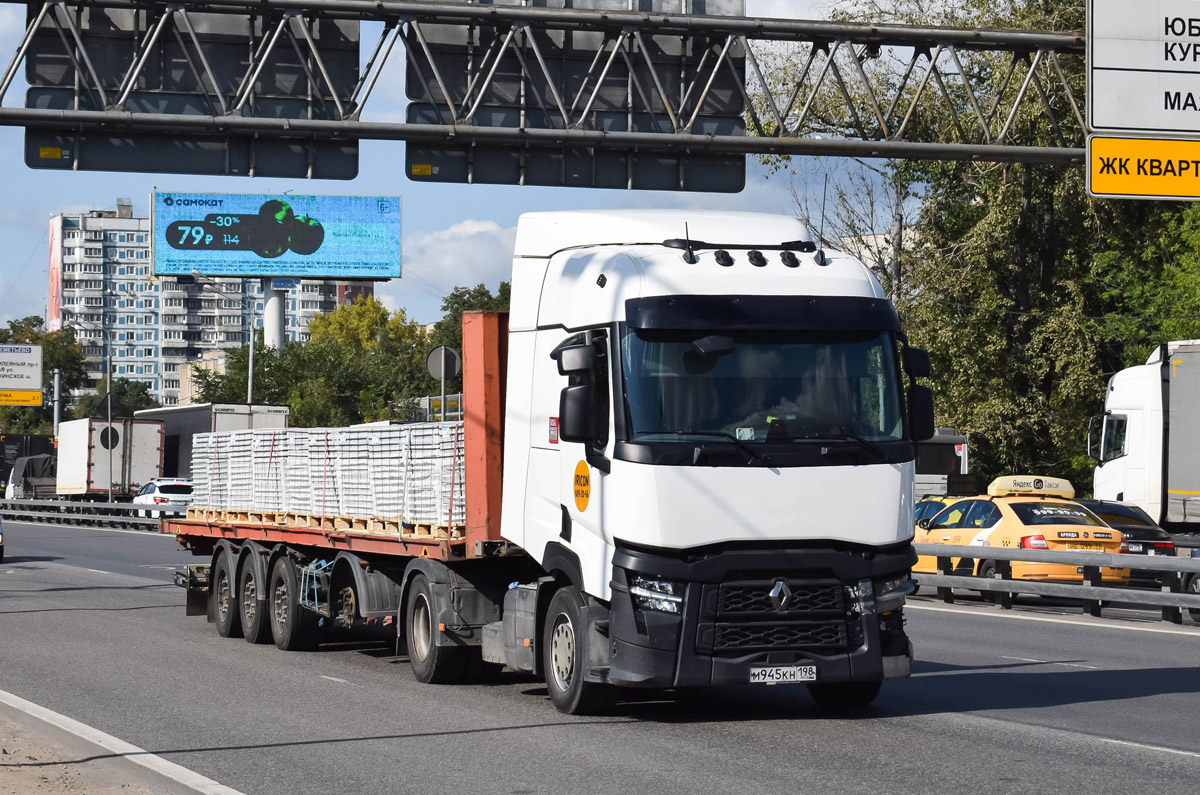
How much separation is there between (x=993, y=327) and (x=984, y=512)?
626 inches

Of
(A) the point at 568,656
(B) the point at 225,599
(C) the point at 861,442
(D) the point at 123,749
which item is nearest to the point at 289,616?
(B) the point at 225,599

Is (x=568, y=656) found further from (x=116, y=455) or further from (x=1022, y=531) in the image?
(x=116, y=455)

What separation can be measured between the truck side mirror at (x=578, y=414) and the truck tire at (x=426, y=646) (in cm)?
293

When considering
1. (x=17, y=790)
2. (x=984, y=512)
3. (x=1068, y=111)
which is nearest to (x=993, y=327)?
(x=1068, y=111)

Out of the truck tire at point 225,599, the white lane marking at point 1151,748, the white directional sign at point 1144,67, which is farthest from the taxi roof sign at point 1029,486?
the white lane marking at point 1151,748

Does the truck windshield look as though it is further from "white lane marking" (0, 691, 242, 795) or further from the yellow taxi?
the yellow taxi

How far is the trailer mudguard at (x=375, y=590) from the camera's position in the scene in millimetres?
14336

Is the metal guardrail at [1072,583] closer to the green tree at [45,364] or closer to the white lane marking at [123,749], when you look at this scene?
the white lane marking at [123,749]

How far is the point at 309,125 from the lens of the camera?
62.5 feet

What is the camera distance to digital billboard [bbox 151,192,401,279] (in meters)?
82.6

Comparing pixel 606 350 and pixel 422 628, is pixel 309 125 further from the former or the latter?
pixel 606 350

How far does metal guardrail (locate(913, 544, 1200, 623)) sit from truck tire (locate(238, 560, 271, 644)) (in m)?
8.53

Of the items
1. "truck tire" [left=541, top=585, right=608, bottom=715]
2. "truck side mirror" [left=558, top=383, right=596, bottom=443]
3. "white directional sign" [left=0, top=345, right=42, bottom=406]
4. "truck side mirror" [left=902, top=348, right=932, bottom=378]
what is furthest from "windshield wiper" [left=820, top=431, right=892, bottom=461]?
"white directional sign" [left=0, top=345, right=42, bottom=406]

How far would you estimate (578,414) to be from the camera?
410 inches
